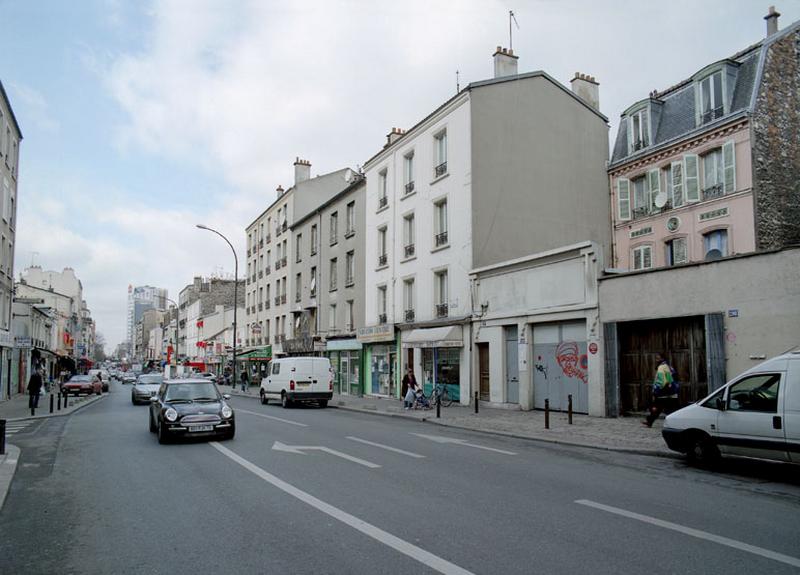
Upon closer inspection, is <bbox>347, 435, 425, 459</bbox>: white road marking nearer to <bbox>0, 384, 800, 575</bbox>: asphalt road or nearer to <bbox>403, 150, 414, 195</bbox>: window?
<bbox>0, 384, 800, 575</bbox>: asphalt road

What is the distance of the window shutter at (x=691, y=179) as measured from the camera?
2186 centimetres

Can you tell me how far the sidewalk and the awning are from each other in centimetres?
280

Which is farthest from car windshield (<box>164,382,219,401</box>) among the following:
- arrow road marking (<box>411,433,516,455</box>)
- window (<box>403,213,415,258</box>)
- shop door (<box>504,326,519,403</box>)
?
window (<box>403,213,415,258</box>)

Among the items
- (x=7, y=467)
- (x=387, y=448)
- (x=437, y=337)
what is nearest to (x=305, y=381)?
(x=437, y=337)

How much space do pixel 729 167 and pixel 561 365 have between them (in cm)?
909

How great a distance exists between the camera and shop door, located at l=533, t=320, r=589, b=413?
18688 millimetres

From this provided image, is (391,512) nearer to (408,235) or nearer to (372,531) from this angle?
(372,531)

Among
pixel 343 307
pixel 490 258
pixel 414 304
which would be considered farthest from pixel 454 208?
pixel 343 307

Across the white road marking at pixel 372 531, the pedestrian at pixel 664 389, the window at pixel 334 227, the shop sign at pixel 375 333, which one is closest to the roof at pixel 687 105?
the pedestrian at pixel 664 389

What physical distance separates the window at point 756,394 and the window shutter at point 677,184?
14727 mm

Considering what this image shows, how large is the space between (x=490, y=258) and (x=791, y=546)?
62.5 feet

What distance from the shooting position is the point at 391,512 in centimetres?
661

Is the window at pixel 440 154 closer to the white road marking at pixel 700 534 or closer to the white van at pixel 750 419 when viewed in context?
the white van at pixel 750 419

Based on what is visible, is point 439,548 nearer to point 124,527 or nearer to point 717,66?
point 124,527
